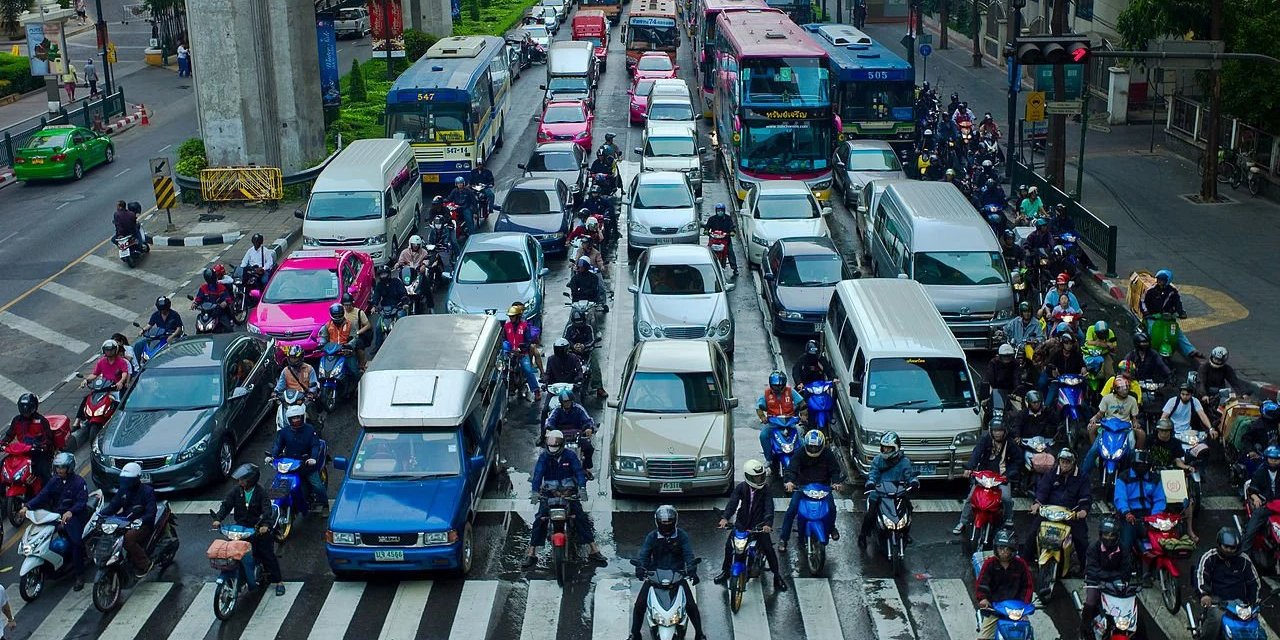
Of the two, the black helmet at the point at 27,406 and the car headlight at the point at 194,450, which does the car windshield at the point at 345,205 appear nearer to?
the car headlight at the point at 194,450

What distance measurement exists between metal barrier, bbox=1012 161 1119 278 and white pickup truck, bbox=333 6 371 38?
4787 centimetres

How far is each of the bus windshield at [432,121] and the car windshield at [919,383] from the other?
2014 cm

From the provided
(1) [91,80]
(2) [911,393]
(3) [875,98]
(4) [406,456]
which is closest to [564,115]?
(3) [875,98]

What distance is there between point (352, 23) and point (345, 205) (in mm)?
48268

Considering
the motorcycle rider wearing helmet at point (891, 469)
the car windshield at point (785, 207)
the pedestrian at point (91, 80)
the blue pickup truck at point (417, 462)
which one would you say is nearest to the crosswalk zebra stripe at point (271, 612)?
the blue pickup truck at point (417, 462)

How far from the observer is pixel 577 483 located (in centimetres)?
1599

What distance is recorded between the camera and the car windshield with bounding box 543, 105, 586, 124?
41.7 meters

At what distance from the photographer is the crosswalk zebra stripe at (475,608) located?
14.5 meters

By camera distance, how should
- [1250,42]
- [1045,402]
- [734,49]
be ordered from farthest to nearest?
1. [734,49]
2. [1250,42]
3. [1045,402]

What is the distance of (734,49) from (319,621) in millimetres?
23451

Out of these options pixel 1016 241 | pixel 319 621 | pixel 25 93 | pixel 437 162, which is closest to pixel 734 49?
pixel 437 162

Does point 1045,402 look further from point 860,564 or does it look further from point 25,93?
point 25,93

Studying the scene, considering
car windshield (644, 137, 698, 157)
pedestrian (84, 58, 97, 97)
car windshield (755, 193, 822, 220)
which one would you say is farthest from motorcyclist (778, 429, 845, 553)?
pedestrian (84, 58, 97, 97)

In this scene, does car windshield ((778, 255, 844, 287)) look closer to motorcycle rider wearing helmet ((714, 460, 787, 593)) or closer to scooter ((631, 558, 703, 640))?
motorcycle rider wearing helmet ((714, 460, 787, 593))
